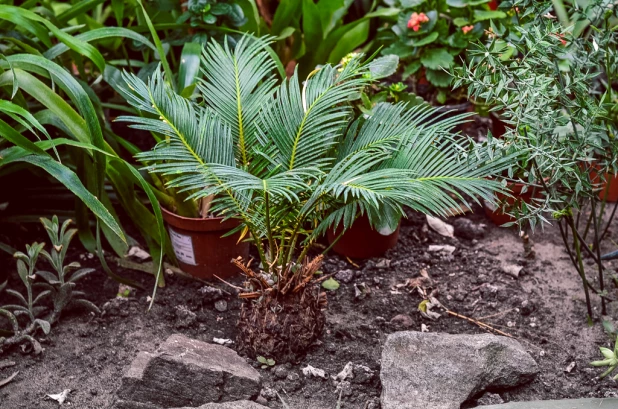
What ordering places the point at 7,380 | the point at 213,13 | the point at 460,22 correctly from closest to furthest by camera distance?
the point at 7,380 → the point at 213,13 → the point at 460,22

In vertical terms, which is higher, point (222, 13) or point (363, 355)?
point (222, 13)

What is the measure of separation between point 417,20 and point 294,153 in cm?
121

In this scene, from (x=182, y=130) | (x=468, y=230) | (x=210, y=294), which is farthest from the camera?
(x=468, y=230)

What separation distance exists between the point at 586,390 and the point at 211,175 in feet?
4.23

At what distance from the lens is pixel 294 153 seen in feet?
7.35

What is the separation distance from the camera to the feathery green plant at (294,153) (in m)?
2.09

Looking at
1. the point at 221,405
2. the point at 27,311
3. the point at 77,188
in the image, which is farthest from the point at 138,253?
the point at 221,405

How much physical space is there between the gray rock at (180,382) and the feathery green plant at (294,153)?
30 centimetres

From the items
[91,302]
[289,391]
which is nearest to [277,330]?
[289,391]

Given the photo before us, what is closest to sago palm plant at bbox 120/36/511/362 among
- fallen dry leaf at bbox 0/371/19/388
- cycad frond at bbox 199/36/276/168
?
cycad frond at bbox 199/36/276/168

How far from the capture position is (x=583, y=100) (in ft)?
7.25

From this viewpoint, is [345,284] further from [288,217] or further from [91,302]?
[91,302]

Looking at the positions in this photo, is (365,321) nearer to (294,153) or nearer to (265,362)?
(265,362)

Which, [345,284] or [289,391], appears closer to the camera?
[289,391]
